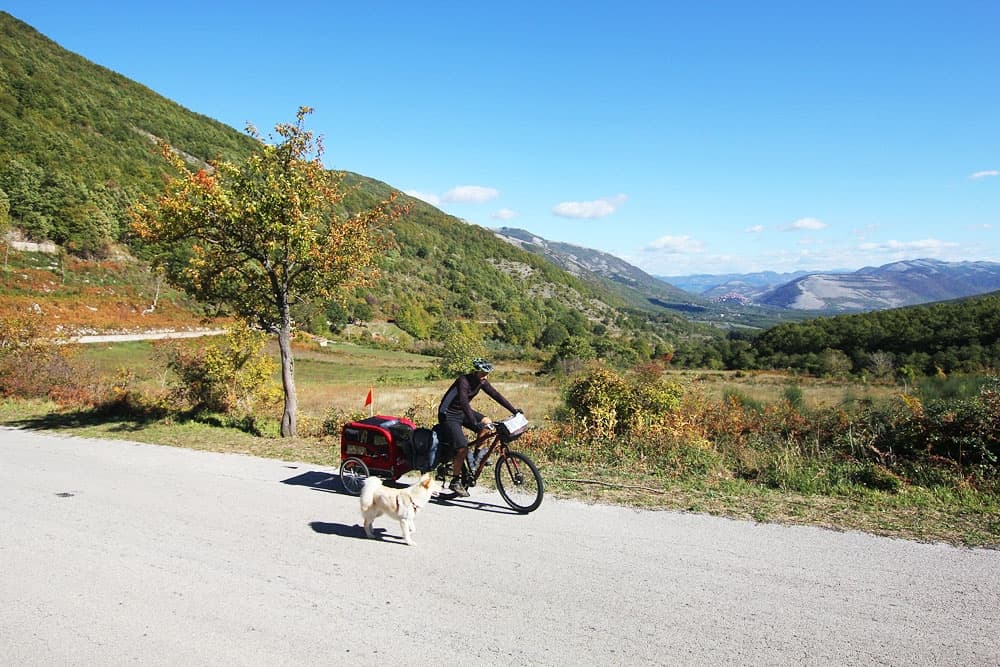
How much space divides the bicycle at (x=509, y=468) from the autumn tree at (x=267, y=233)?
277 inches

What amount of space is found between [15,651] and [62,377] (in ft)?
63.9

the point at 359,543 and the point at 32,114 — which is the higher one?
the point at 32,114

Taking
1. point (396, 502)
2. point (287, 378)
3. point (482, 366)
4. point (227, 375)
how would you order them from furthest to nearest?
point (227, 375) < point (287, 378) < point (482, 366) < point (396, 502)

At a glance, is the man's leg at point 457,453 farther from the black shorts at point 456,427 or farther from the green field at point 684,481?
the green field at point 684,481

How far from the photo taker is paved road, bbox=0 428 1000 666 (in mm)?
4293

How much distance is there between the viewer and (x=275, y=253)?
1329 centimetres

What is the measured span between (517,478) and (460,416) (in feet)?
3.76

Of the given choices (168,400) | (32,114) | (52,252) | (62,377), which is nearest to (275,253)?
(168,400)

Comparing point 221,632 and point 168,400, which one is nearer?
point 221,632

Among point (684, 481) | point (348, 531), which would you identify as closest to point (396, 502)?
point (348, 531)

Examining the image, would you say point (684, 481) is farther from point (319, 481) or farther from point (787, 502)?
point (319, 481)

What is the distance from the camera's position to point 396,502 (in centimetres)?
650

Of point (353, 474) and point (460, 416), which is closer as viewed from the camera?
point (460, 416)

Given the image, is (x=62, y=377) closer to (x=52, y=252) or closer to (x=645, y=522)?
(x=645, y=522)
